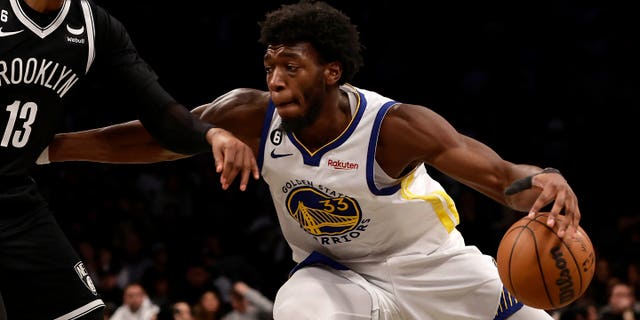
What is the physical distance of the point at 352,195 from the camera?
3.70 metres

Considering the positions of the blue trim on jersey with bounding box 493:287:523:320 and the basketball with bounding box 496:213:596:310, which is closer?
the basketball with bounding box 496:213:596:310

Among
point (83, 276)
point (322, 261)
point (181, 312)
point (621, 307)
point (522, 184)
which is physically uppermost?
point (522, 184)

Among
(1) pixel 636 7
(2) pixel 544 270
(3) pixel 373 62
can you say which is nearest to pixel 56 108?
(2) pixel 544 270

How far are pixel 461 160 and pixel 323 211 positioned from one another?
0.62m

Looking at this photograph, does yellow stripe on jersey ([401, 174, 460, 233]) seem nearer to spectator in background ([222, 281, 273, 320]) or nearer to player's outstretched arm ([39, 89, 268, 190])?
player's outstretched arm ([39, 89, 268, 190])

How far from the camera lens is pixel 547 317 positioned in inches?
150

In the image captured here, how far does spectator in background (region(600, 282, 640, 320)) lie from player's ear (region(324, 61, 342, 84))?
176 inches

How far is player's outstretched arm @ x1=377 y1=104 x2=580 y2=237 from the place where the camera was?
3168 millimetres

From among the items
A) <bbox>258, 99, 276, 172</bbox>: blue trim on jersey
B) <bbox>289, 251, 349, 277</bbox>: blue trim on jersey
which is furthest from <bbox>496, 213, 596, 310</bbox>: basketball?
<bbox>258, 99, 276, 172</bbox>: blue trim on jersey

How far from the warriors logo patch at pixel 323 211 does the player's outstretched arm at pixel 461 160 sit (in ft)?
0.77

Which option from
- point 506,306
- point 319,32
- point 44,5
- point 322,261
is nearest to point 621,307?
point 506,306

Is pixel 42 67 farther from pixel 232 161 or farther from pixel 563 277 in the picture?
pixel 563 277

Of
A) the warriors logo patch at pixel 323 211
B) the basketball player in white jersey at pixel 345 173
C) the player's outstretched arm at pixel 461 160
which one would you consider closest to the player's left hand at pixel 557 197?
the player's outstretched arm at pixel 461 160

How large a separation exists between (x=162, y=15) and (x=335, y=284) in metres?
7.29
